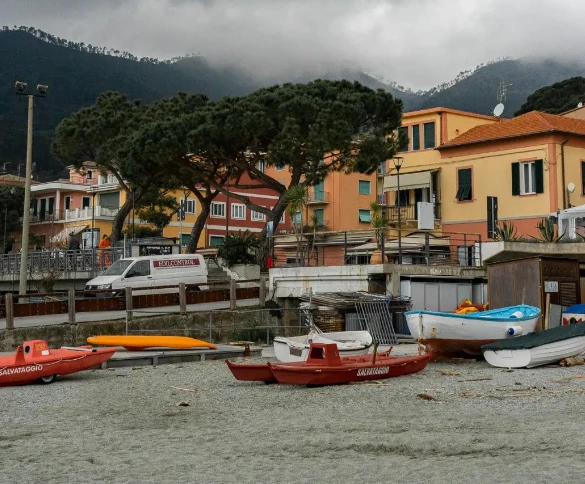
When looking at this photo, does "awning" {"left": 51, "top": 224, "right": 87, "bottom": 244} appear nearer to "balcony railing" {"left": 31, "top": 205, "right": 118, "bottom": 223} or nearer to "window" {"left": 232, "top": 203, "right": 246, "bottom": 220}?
"balcony railing" {"left": 31, "top": 205, "right": 118, "bottom": 223}

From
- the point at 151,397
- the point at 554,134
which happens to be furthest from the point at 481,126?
the point at 151,397

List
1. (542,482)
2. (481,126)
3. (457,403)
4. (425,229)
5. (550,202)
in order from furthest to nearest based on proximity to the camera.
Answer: (481,126) → (550,202) → (425,229) → (457,403) → (542,482)

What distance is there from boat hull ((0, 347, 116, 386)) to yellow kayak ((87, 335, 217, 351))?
3.49 metres

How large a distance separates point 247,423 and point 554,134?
96.4 feet

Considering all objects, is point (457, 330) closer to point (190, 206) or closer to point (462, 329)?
point (462, 329)

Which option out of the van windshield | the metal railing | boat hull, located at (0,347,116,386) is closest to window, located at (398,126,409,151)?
the van windshield

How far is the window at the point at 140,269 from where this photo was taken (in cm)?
3831

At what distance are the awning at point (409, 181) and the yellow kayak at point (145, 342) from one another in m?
21.3

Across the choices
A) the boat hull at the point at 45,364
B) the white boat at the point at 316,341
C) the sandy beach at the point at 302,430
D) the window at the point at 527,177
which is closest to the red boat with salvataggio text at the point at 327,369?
the sandy beach at the point at 302,430

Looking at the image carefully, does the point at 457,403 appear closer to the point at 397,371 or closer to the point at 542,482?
the point at 397,371

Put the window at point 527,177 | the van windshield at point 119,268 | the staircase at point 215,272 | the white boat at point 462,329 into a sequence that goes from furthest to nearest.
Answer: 1. the staircase at point 215,272
2. the window at point 527,177
3. the van windshield at point 119,268
4. the white boat at point 462,329

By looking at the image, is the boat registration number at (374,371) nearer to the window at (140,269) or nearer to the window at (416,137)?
the window at (140,269)

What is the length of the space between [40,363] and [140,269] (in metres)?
18.0

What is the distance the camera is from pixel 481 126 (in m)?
44.9
